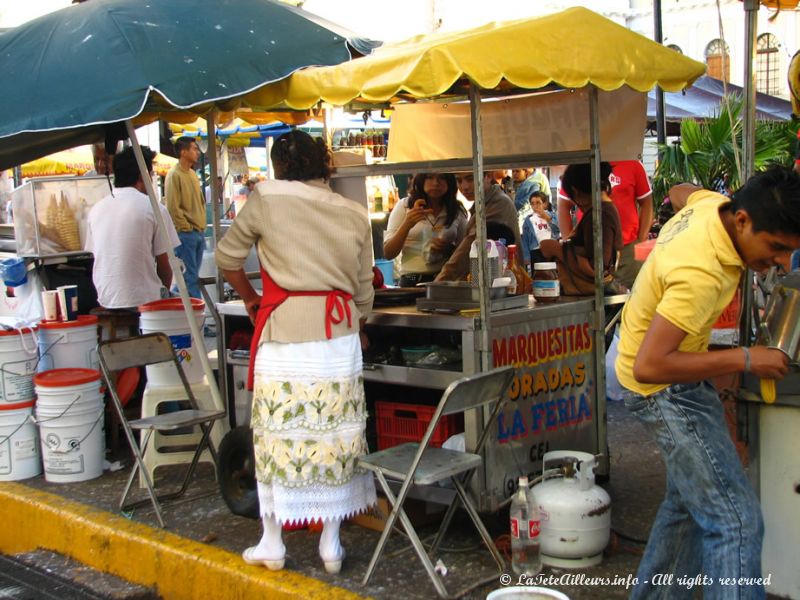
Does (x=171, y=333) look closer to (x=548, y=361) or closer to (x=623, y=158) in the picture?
(x=548, y=361)

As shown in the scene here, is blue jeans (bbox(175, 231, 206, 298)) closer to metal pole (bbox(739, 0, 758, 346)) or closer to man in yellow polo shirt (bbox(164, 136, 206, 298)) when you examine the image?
man in yellow polo shirt (bbox(164, 136, 206, 298))

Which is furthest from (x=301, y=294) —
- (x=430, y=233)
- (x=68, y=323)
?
(x=68, y=323)

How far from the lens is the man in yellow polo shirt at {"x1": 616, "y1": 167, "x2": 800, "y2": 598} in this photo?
282cm

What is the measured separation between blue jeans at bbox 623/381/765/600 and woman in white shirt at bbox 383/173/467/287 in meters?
3.05

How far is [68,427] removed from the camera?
18.8 ft

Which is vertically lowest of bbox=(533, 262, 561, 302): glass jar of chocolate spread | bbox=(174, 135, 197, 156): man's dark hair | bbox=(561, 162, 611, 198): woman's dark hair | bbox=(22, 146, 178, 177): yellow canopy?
bbox=(533, 262, 561, 302): glass jar of chocolate spread

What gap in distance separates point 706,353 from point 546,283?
6.11 feet

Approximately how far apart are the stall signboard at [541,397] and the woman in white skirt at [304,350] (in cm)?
67

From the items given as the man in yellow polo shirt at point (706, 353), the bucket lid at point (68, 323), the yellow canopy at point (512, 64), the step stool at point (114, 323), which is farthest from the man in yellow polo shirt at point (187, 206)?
the man in yellow polo shirt at point (706, 353)

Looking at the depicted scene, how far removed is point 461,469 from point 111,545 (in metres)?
1.99

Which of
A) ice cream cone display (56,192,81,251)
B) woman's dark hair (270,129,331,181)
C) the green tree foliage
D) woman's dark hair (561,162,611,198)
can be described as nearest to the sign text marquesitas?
woman's dark hair (561,162,611,198)

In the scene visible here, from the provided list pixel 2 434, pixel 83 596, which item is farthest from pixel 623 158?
pixel 2 434

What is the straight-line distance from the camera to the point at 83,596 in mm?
4543

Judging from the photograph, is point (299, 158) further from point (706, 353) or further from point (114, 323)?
point (114, 323)
